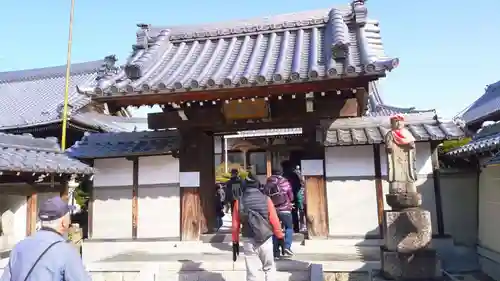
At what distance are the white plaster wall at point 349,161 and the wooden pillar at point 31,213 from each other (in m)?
6.10

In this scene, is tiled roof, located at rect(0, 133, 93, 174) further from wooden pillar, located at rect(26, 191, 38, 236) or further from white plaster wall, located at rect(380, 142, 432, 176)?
white plaster wall, located at rect(380, 142, 432, 176)

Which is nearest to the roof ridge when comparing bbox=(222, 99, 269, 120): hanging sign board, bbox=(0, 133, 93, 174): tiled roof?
bbox=(0, 133, 93, 174): tiled roof

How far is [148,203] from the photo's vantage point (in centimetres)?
900

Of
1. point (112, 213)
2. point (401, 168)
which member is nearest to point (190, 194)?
point (112, 213)

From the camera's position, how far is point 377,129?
8.41 meters

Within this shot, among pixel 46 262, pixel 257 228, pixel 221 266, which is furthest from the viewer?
pixel 221 266

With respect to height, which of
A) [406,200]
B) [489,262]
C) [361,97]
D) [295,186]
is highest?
[361,97]

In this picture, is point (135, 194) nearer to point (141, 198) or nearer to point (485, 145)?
point (141, 198)

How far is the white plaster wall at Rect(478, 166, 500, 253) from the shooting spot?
713 cm

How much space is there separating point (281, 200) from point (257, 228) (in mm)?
1728

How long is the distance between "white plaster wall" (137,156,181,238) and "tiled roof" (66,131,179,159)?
318mm

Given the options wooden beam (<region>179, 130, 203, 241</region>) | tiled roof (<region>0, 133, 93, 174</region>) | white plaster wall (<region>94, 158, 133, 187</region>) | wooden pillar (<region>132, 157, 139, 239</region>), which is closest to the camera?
tiled roof (<region>0, 133, 93, 174</region>)

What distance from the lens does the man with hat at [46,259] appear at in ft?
9.53

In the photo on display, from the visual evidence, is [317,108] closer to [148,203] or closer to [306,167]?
[306,167]
